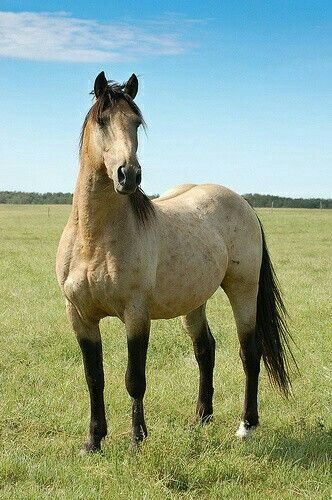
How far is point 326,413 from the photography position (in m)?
5.78

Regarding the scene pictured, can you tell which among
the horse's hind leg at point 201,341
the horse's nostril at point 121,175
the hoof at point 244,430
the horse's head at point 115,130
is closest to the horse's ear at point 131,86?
the horse's head at point 115,130

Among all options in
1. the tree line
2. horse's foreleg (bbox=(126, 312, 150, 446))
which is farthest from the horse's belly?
the tree line

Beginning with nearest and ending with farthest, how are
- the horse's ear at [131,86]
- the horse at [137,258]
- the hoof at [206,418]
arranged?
the horse at [137,258]
the horse's ear at [131,86]
the hoof at [206,418]

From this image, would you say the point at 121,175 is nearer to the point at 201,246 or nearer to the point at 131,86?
the point at 131,86

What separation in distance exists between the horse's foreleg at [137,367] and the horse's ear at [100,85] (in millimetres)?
1583

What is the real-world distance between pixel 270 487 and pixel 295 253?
18.6 metres

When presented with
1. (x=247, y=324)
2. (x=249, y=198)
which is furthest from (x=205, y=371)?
(x=249, y=198)

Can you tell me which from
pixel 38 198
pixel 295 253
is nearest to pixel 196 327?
pixel 295 253

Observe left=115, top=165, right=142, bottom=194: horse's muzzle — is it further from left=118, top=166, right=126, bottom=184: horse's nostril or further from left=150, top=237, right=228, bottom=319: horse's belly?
left=150, top=237, right=228, bottom=319: horse's belly

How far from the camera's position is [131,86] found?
448 centimetres

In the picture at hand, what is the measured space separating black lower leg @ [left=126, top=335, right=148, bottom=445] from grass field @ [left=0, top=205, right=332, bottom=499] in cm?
11

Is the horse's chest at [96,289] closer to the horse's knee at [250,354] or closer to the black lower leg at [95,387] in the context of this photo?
the black lower leg at [95,387]

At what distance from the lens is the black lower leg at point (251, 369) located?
219 inches

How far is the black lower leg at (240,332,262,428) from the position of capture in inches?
219
